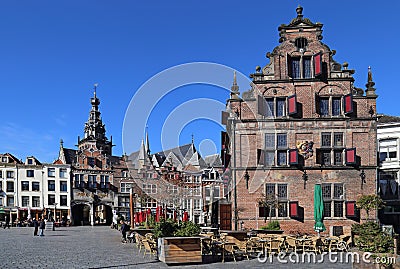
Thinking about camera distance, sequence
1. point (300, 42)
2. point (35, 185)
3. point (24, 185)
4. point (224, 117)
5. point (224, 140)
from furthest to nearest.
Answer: point (35, 185) < point (24, 185) < point (224, 140) < point (224, 117) < point (300, 42)

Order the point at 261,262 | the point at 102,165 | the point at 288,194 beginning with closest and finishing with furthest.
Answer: the point at 261,262
the point at 288,194
the point at 102,165

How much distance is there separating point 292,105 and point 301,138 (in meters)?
2.05

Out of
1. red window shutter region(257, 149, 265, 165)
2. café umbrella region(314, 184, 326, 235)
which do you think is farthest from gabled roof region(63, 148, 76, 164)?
café umbrella region(314, 184, 326, 235)

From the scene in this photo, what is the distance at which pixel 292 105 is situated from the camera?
1008 inches

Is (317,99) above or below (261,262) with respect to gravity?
above

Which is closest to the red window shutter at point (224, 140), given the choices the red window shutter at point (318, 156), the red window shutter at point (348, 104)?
the red window shutter at point (318, 156)

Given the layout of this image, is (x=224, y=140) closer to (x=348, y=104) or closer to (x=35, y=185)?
(x=348, y=104)

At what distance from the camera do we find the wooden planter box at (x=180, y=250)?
1338 cm

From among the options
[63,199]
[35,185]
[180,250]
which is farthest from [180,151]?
[180,250]

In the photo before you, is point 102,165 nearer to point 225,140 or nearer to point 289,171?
point 225,140

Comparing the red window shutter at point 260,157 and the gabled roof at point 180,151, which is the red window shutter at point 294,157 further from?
the gabled roof at point 180,151

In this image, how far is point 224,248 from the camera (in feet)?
47.0

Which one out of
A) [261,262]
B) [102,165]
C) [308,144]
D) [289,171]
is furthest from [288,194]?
[102,165]

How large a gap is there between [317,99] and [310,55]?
2.66 metres
